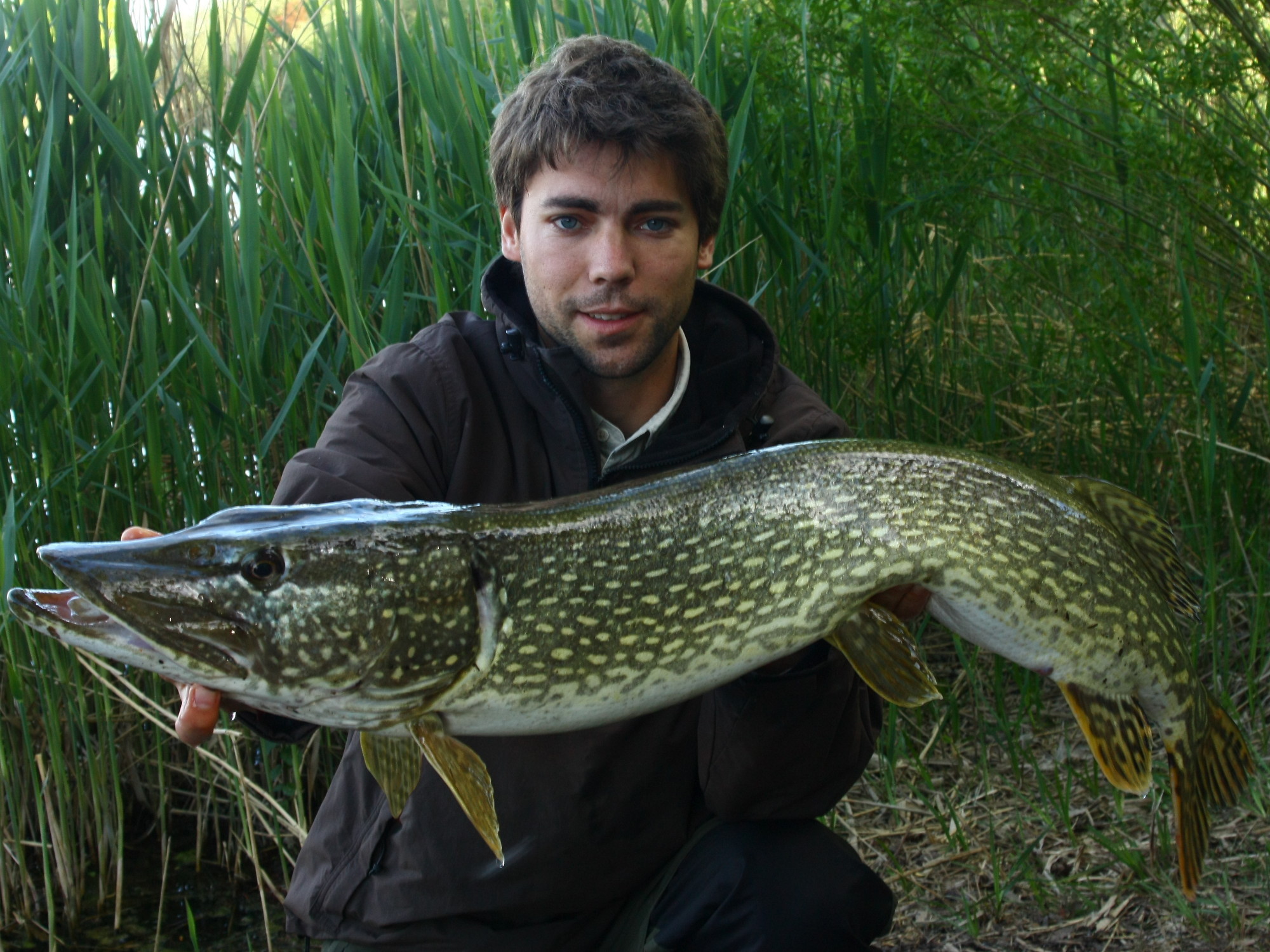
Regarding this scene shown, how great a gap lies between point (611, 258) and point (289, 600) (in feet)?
2.36

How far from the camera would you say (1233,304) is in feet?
8.58

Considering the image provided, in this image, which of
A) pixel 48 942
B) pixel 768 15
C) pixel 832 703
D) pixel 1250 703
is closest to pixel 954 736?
pixel 1250 703

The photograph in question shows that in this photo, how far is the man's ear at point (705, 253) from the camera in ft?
6.11

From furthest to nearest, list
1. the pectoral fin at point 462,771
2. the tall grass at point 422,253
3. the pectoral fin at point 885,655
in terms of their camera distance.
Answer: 1. the tall grass at point 422,253
2. the pectoral fin at point 885,655
3. the pectoral fin at point 462,771

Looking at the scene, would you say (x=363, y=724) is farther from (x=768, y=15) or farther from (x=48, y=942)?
(x=768, y=15)

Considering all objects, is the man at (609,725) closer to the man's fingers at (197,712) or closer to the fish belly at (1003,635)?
the fish belly at (1003,635)

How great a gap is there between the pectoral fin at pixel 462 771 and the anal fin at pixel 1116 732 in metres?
0.75

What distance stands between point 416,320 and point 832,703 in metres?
1.29

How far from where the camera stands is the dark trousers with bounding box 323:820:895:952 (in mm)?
1547

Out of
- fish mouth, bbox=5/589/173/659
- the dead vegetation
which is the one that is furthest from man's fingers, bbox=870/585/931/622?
fish mouth, bbox=5/589/173/659

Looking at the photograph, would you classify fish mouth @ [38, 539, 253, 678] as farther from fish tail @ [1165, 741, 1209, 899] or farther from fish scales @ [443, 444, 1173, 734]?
fish tail @ [1165, 741, 1209, 899]

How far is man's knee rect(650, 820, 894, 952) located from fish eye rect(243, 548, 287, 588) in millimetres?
804

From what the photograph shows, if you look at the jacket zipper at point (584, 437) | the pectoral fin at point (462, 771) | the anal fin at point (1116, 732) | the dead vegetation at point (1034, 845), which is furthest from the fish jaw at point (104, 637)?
the dead vegetation at point (1034, 845)

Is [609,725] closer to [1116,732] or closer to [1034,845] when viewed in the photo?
[1116,732]
